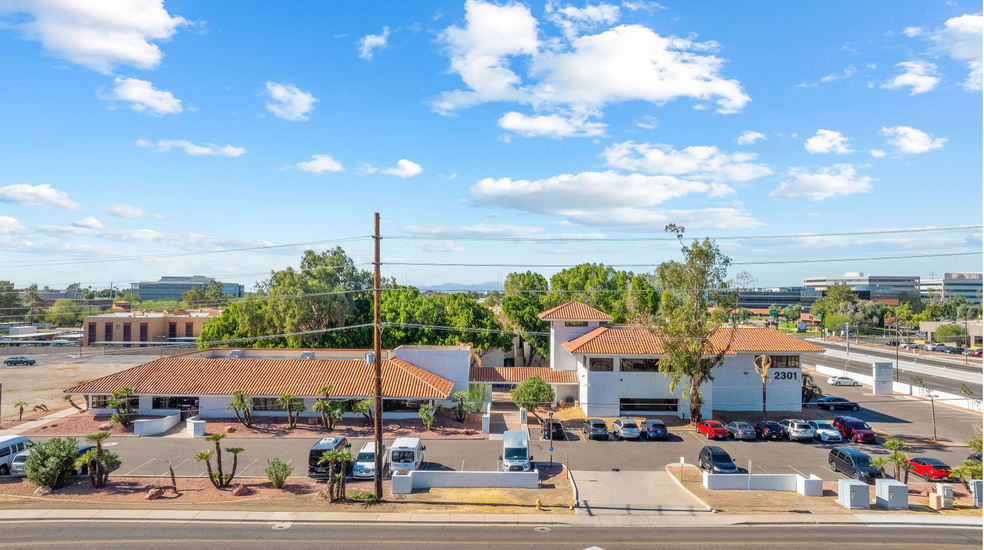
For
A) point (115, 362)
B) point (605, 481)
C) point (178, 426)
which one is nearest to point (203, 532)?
point (605, 481)

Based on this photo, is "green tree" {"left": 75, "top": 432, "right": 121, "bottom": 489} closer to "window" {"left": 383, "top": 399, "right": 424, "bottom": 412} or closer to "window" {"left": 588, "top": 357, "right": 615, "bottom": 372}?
"window" {"left": 383, "top": 399, "right": 424, "bottom": 412}

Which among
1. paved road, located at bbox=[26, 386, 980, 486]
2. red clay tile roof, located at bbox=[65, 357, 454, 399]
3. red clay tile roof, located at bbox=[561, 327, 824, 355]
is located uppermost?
red clay tile roof, located at bbox=[561, 327, 824, 355]

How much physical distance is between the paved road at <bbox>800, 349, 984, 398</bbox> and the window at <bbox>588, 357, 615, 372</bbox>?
42.2 metres

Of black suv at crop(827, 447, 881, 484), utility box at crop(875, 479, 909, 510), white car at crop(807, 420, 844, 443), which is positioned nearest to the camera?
utility box at crop(875, 479, 909, 510)

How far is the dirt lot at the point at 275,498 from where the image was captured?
26.1 m

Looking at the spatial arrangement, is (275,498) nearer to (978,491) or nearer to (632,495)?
(632,495)

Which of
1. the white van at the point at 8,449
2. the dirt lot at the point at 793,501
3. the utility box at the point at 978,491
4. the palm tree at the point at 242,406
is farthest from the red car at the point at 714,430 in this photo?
the white van at the point at 8,449

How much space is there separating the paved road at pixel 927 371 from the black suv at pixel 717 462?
4678 centimetres

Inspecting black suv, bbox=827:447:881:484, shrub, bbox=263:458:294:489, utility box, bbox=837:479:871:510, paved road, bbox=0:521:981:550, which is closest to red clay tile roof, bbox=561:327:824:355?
black suv, bbox=827:447:881:484

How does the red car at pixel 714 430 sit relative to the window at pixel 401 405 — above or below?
below

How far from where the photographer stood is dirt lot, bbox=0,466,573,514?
85.6 feet

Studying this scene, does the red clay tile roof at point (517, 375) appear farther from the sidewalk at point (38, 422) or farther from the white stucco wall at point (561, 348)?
the sidewalk at point (38, 422)

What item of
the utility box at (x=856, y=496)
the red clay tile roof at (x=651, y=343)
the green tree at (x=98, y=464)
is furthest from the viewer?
the red clay tile roof at (x=651, y=343)

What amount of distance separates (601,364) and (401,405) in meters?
16.5
